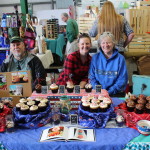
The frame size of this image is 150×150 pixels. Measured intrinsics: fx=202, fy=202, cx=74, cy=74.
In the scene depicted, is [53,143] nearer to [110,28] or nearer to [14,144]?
[14,144]

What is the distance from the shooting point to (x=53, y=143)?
145cm

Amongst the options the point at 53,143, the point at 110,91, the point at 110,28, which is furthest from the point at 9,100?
the point at 110,28

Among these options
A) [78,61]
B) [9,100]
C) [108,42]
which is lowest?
[9,100]

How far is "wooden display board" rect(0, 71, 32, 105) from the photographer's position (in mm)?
2041

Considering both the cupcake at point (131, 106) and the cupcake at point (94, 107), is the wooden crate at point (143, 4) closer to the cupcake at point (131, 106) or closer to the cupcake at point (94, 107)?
the cupcake at point (131, 106)

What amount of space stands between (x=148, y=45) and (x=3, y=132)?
3.87 metres

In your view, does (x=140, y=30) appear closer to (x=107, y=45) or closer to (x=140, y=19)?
(x=140, y=19)

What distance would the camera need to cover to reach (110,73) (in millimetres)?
2600

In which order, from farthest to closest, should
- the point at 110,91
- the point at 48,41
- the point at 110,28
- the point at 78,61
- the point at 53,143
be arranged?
1. the point at 48,41
2. the point at 110,28
3. the point at 78,61
4. the point at 110,91
5. the point at 53,143

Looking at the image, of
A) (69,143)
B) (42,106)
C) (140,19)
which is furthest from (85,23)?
(69,143)

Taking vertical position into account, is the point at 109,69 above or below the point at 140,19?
below

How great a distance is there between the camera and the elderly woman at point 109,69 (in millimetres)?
2562

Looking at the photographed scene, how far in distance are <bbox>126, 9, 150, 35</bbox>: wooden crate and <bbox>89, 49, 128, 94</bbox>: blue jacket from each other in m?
2.28

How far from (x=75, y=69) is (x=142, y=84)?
970 mm
